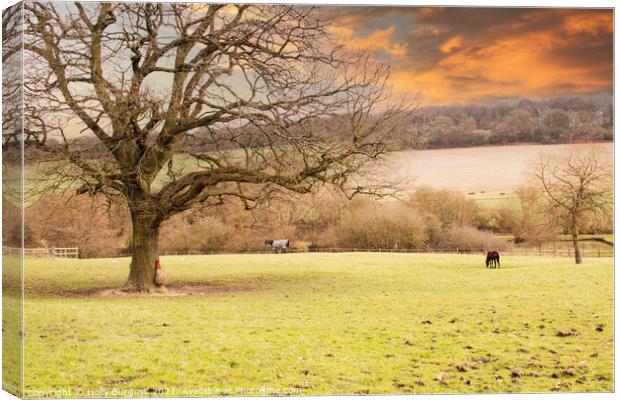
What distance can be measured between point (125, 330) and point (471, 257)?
5681 millimetres

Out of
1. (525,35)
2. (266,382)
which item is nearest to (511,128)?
(525,35)

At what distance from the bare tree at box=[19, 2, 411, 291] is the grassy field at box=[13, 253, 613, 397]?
120 centimetres

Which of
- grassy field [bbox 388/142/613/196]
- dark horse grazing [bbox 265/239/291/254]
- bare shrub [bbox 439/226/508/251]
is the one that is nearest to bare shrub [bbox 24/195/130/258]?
dark horse grazing [bbox 265/239/291/254]

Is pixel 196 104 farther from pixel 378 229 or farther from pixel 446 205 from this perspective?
pixel 446 205

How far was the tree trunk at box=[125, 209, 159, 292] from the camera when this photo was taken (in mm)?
13570

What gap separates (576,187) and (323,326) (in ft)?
16.0

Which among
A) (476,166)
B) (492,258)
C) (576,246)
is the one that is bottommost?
(492,258)

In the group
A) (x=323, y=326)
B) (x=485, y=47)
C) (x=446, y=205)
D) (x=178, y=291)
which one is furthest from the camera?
(x=178, y=291)

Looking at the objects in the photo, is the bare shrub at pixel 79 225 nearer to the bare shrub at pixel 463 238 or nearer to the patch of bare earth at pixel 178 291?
the patch of bare earth at pixel 178 291

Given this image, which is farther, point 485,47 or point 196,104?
point 196,104

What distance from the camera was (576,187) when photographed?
13.5 m

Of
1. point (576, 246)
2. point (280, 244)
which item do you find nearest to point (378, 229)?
point (280, 244)

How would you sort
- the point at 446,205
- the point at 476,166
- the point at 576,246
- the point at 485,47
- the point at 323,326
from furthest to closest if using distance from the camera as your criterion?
the point at 576,246
the point at 476,166
the point at 446,205
the point at 485,47
the point at 323,326

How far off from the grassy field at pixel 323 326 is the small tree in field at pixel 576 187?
748 mm
